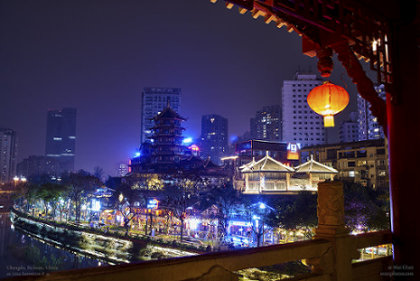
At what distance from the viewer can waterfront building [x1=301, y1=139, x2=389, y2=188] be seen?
124 ft

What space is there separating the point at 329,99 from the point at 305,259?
2.90 metres

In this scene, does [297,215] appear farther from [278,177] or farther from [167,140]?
[167,140]

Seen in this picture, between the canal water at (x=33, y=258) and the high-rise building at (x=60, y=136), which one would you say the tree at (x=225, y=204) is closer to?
the canal water at (x=33, y=258)

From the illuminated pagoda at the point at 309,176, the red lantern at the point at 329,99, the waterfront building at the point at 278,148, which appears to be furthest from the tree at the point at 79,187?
the red lantern at the point at 329,99

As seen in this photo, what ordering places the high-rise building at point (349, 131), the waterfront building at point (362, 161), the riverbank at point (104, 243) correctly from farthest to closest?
the high-rise building at point (349, 131), the waterfront building at point (362, 161), the riverbank at point (104, 243)

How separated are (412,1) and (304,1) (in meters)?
1.67

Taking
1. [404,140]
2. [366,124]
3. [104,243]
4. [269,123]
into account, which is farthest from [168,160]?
[269,123]

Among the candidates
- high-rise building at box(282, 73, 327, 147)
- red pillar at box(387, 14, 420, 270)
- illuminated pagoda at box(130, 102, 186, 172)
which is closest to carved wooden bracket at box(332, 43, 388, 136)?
red pillar at box(387, 14, 420, 270)

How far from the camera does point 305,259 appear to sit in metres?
3.65

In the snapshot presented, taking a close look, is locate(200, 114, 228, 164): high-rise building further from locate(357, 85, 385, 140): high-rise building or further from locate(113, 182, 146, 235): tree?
locate(113, 182, 146, 235): tree

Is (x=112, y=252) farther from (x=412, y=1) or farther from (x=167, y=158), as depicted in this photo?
(x=412, y=1)

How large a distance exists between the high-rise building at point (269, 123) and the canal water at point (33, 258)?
255 ft

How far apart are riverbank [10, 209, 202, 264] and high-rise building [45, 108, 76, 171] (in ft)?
422

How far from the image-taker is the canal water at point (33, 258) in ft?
82.9
